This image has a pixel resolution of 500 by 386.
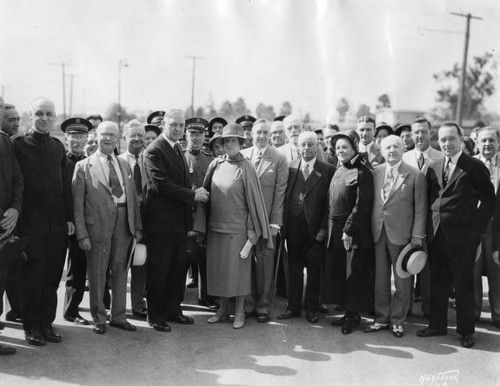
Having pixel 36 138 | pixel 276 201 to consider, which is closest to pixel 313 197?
pixel 276 201

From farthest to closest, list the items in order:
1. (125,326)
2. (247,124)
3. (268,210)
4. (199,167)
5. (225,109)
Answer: (225,109), (247,124), (199,167), (268,210), (125,326)

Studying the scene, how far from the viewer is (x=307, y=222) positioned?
5730 mm

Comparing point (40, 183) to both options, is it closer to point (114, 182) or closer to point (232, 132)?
point (114, 182)

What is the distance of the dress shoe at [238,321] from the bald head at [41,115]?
107 inches

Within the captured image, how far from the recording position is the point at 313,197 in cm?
571

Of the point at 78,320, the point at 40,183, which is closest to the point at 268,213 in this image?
the point at 78,320

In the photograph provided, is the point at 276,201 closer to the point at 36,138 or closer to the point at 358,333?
the point at 358,333

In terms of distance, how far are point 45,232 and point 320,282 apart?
9.96ft

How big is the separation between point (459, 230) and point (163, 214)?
9.71 feet

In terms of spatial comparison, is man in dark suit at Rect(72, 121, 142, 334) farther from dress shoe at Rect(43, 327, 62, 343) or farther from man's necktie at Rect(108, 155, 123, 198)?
dress shoe at Rect(43, 327, 62, 343)

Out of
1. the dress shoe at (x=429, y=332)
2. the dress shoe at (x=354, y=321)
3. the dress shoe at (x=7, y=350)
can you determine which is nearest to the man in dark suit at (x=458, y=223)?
the dress shoe at (x=429, y=332)

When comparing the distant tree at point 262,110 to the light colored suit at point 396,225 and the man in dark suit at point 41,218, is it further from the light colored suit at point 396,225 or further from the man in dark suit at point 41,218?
the man in dark suit at point 41,218

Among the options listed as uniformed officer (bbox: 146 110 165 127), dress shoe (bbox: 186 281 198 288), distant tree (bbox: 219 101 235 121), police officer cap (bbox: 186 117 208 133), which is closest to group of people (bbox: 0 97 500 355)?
police officer cap (bbox: 186 117 208 133)

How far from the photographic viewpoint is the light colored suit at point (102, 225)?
499cm
